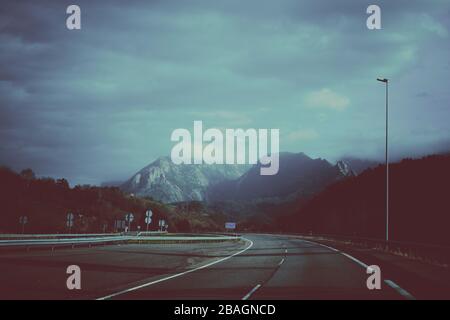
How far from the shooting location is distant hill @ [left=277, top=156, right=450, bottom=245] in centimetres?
7031

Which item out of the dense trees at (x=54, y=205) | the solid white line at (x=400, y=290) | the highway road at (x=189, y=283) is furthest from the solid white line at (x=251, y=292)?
the dense trees at (x=54, y=205)

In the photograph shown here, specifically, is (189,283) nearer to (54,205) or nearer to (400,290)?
(400,290)

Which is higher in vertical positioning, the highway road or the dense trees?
the highway road

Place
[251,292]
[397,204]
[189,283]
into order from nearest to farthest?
[251,292]
[189,283]
[397,204]

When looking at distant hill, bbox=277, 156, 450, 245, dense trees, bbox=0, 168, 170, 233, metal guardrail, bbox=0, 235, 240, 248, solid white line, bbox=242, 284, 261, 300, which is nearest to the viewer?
solid white line, bbox=242, 284, 261, 300

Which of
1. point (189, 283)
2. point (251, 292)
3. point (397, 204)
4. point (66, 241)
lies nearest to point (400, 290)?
point (251, 292)

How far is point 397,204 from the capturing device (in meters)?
83.3

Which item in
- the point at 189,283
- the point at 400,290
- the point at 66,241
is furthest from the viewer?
the point at 66,241

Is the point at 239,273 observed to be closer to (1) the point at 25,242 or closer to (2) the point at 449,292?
(2) the point at 449,292

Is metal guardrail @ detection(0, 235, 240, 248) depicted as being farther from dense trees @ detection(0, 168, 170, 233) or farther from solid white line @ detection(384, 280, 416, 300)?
dense trees @ detection(0, 168, 170, 233)

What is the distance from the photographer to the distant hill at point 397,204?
2768 inches

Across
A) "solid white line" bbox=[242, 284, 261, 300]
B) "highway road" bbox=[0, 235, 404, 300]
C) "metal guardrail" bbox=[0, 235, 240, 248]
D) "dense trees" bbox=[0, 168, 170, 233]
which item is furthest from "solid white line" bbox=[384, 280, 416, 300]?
"dense trees" bbox=[0, 168, 170, 233]
